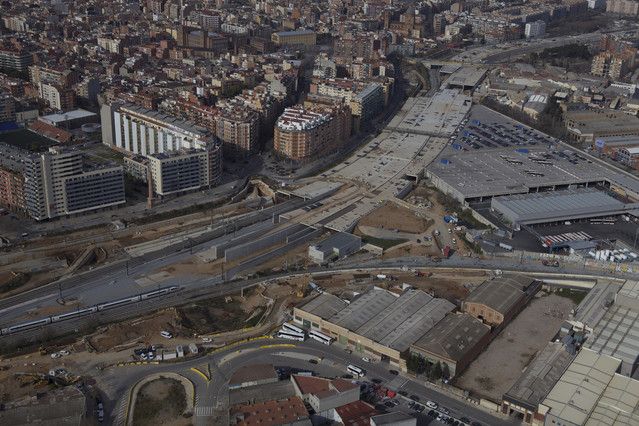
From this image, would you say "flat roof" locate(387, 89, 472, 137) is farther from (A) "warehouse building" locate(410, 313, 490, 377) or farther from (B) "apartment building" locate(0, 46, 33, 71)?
(B) "apartment building" locate(0, 46, 33, 71)

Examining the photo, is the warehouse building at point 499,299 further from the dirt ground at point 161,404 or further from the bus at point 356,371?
the dirt ground at point 161,404

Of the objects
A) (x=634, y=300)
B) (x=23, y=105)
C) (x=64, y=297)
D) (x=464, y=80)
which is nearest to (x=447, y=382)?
(x=634, y=300)

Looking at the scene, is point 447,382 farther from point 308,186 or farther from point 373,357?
point 308,186

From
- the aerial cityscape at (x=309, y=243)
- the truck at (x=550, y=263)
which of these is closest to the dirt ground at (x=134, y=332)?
the aerial cityscape at (x=309, y=243)

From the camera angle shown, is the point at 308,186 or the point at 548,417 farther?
the point at 308,186

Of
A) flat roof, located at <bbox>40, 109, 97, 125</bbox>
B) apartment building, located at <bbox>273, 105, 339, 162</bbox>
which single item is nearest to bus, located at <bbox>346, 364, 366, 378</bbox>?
apartment building, located at <bbox>273, 105, 339, 162</bbox>

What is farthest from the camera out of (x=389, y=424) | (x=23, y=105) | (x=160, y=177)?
(x=23, y=105)
